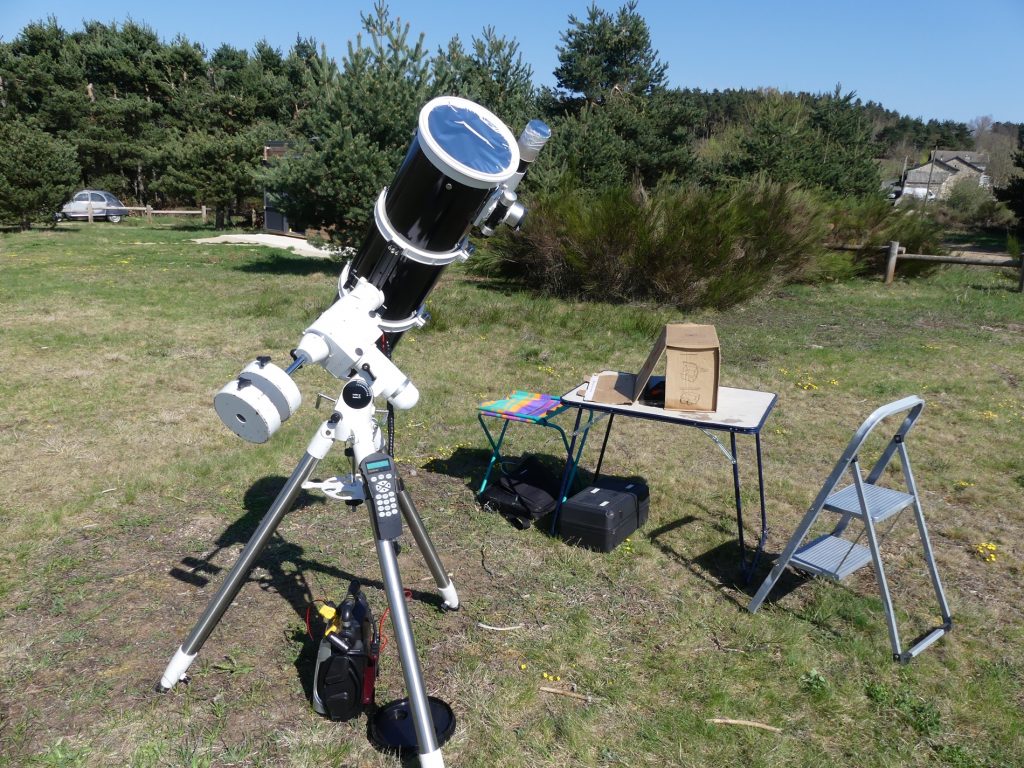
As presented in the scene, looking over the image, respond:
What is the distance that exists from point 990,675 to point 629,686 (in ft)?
5.26

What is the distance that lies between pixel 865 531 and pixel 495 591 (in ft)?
5.98

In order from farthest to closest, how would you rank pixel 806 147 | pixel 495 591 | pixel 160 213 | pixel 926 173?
1. pixel 926 173
2. pixel 160 213
3. pixel 806 147
4. pixel 495 591

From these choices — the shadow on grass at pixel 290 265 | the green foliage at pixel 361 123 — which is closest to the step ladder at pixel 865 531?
the green foliage at pixel 361 123

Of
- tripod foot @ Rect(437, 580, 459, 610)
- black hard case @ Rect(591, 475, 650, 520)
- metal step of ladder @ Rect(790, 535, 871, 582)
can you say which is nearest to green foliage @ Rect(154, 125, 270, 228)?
black hard case @ Rect(591, 475, 650, 520)

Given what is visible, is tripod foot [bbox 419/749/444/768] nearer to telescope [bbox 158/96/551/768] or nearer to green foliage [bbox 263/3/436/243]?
telescope [bbox 158/96/551/768]

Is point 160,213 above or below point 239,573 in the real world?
below

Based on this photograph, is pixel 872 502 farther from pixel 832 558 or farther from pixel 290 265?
pixel 290 265

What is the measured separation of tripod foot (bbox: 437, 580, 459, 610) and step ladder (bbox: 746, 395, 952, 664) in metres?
1.46

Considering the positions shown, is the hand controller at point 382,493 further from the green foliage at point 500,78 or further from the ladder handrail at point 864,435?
the green foliage at point 500,78

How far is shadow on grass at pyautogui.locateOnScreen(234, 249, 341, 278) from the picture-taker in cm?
1462

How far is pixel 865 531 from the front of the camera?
3373 millimetres

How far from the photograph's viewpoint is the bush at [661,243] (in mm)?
11344

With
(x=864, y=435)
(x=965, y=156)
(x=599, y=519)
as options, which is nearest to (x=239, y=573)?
(x=599, y=519)

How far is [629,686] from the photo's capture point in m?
3.06
